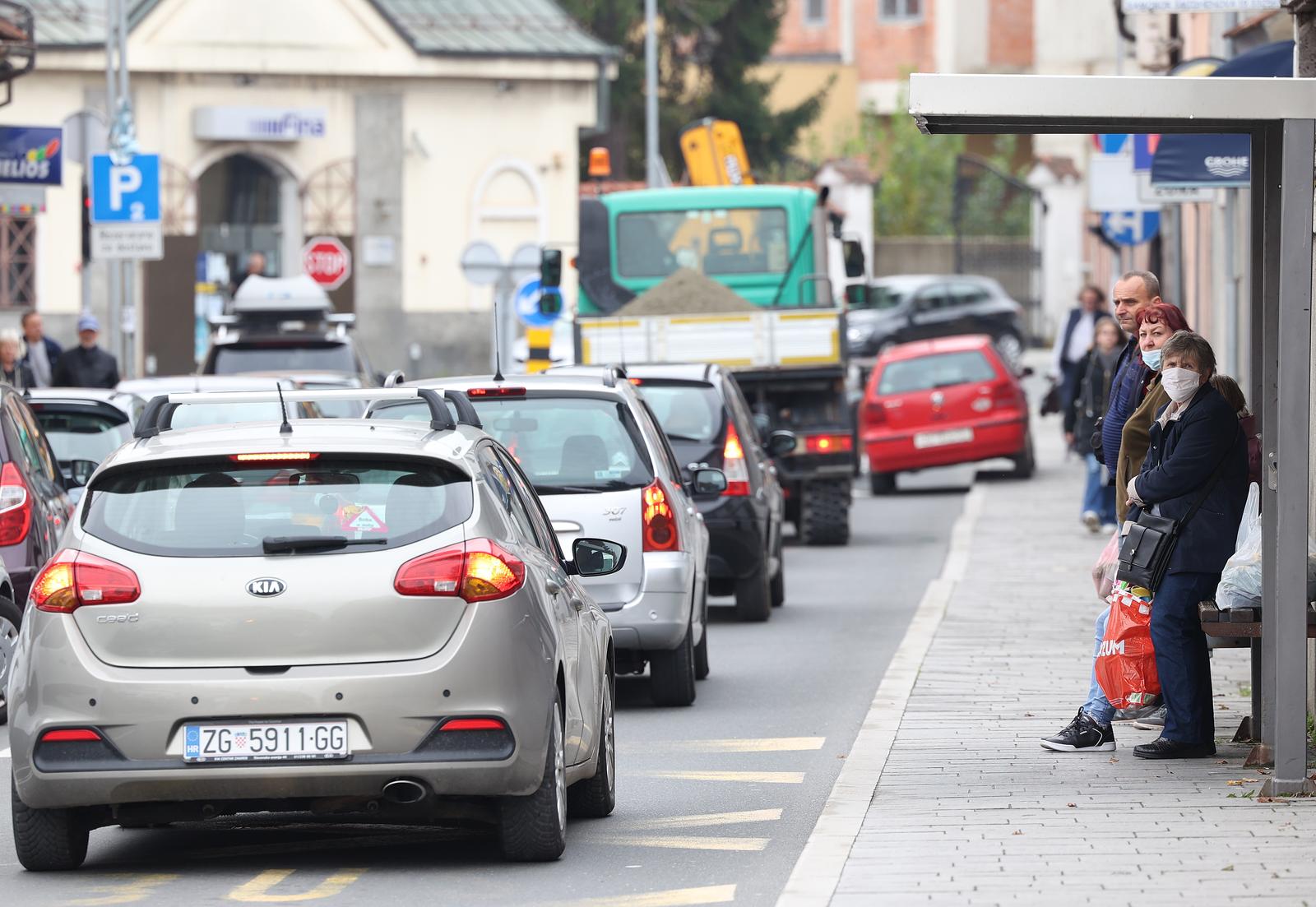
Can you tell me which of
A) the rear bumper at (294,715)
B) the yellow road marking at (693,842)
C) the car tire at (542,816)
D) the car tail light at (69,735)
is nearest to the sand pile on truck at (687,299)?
the yellow road marking at (693,842)

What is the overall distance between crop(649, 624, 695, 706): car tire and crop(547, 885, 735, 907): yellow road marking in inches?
178

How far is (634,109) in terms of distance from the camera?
181ft

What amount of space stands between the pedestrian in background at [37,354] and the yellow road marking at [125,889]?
17990 millimetres

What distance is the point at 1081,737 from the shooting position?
396 inches

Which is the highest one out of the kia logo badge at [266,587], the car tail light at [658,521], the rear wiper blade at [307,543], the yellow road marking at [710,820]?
the rear wiper blade at [307,543]

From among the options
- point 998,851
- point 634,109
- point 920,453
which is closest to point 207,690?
point 998,851

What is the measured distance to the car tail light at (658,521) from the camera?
12.2m

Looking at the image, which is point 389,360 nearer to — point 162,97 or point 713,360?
point 162,97

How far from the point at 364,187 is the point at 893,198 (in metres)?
24.2

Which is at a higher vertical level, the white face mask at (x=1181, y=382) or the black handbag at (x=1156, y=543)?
the white face mask at (x=1181, y=382)

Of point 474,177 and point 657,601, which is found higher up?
point 474,177

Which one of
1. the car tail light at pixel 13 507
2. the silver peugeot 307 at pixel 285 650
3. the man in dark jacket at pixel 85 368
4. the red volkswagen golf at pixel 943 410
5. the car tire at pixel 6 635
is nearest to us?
the silver peugeot 307 at pixel 285 650

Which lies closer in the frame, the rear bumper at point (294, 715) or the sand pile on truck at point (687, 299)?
the rear bumper at point (294, 715)

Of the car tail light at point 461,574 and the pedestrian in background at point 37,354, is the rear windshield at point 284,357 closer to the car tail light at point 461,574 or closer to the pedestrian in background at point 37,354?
the pedestrian in background at point 37,354
